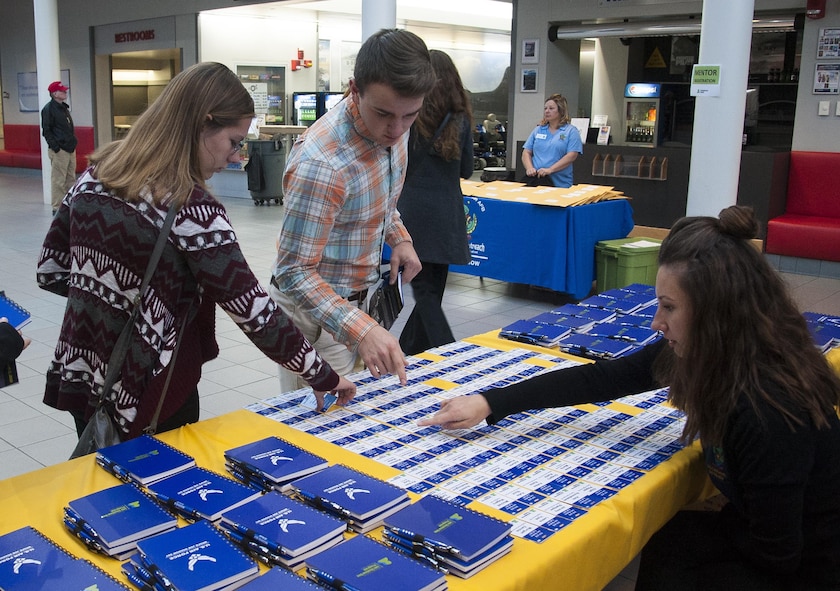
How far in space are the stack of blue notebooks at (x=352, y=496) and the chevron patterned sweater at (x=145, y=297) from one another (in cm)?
35

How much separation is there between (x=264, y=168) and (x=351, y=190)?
418 inches

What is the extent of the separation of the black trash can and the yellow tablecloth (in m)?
10.7

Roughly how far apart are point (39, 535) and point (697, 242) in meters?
1.40

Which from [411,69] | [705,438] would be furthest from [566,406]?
[411,69]

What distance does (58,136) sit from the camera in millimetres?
11117

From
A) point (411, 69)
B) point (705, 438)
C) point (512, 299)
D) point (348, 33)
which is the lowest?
point (512, 299)

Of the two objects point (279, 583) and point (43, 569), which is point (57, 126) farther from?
point (279, 583)

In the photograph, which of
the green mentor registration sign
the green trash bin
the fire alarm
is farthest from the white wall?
the green mentor registration sign

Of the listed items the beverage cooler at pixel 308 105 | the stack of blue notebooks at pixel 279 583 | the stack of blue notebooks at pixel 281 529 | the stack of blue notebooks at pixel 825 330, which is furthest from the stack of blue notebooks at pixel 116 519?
the beverage cooler at pixel 308 105

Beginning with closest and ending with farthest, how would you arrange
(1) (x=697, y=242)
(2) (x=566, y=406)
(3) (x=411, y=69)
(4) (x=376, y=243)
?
(1) (x=697, y=242), (3) (x=411, y=69), (2) (x=566, y=406), (4) (x=376, y=243)

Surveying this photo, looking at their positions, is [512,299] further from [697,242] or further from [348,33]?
[348,33]

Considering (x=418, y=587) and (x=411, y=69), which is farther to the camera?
(x=411, y=69)

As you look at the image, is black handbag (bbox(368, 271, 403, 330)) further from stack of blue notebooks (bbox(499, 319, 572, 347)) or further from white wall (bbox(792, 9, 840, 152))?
white wall (bbox(792, 9, 840, 152))

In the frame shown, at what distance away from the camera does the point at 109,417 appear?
Answer: 182 centimetres
